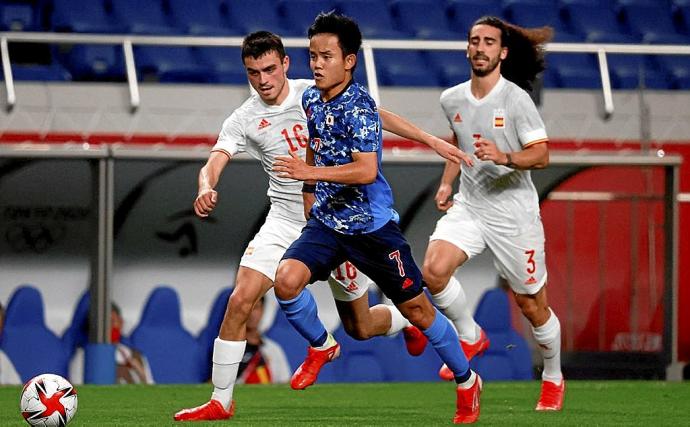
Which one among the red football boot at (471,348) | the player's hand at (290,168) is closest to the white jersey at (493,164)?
the red football boot at (471,348)

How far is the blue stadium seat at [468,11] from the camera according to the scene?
16.1m

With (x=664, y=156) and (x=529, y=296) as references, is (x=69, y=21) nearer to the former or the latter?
(x=664, y=156)

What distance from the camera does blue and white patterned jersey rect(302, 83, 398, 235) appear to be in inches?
261

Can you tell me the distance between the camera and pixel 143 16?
14.8 metres

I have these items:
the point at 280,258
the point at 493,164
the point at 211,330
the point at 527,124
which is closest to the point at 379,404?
the point at 280,258

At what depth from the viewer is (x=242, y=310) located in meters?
7.25

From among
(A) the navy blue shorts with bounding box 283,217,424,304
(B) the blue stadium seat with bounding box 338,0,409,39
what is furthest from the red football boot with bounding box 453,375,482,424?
(B) the blue stadium seat with bounding box 338,0,409,39

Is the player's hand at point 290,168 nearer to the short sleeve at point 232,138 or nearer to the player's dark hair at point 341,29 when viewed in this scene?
the player's dark hair at point 341,29

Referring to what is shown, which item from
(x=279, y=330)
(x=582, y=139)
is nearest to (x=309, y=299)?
(x=279, y=330)

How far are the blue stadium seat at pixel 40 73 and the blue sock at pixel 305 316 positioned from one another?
6510mm

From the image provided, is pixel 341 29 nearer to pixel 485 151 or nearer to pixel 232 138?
pixel 485 151

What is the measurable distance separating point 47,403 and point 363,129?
1894mm

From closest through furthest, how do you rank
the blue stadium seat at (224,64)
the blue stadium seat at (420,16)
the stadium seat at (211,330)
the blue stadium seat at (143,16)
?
the stadium seat at (211,330)
the blue stadium seat at (224,64)
the blue stadium seat at (143,16)
the blue stadium seat at (420,16)

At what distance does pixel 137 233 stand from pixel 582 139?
4372 mm
